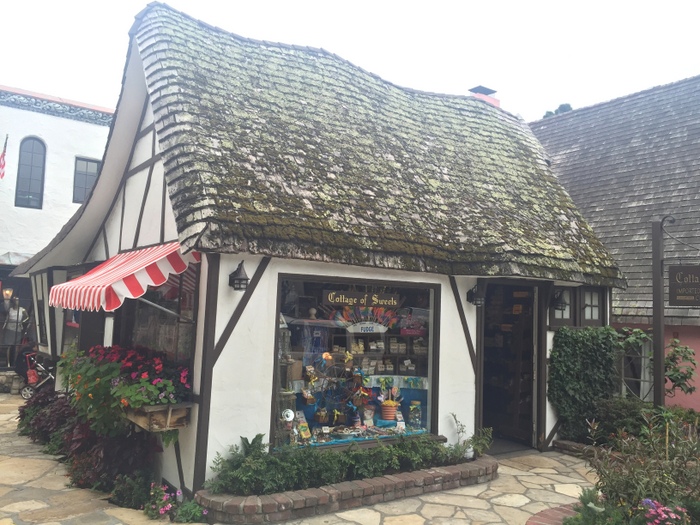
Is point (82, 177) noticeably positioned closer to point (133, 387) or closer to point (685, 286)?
point (133, 387)

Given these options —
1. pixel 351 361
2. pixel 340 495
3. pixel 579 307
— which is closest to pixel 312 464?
pixel 340 495

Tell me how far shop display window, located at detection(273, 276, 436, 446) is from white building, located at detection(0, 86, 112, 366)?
11708 millimetres

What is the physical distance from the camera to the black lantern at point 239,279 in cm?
570

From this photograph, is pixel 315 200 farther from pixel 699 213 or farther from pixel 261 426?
pixel 699 213

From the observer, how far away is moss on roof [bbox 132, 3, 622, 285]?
611cm

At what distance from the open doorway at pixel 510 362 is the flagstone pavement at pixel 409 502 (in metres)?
1.43

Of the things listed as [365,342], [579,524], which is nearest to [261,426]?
[365,342]

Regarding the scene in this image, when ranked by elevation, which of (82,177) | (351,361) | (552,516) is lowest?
(552,516)

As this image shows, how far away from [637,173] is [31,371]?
14.0 metres

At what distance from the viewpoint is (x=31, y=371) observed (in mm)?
11789

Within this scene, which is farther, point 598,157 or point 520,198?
point 598,157

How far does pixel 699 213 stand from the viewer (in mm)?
10961

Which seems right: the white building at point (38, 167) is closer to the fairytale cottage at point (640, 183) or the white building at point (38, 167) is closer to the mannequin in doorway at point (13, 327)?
the mannequin in doorway at point (13, 327)

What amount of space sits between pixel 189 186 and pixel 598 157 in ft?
38.1
